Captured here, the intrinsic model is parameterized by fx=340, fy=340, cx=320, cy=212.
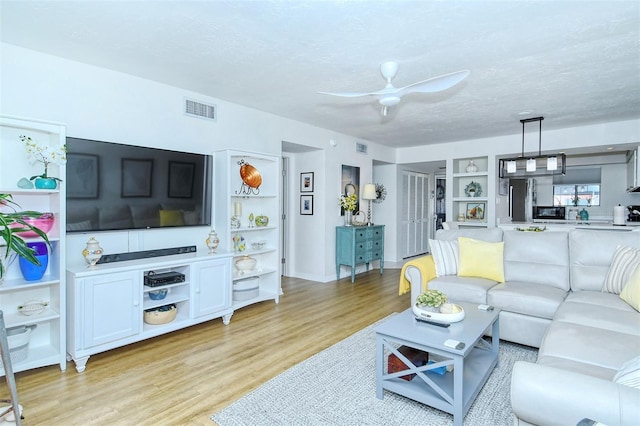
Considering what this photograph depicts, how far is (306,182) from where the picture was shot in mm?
5754

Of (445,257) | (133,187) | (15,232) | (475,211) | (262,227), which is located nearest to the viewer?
(15,232)

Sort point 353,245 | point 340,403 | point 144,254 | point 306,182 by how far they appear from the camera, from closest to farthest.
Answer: point 340,403
point 144,254
point 353,245
point 306,182

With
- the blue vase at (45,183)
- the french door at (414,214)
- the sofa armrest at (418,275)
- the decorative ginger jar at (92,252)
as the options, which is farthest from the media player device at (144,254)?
the french door at (414,214)

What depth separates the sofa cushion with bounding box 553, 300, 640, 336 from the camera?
7.22 ft

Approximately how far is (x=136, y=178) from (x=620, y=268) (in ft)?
14.1

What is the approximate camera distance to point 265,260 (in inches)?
178

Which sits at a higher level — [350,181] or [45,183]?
[350,181]

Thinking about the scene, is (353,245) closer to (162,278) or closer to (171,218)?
(171,218)

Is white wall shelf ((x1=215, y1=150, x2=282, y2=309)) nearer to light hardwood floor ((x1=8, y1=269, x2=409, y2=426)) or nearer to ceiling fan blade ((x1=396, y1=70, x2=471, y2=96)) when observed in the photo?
light hardwood floor ((x1=8, y1=269, x2=409, y2=426))

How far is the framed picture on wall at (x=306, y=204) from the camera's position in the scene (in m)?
5.70

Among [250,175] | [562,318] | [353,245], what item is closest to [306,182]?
[353,245]

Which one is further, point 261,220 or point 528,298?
point 261,220

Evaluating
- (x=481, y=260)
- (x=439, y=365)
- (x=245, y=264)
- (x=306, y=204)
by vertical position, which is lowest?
(x=439, y=365)

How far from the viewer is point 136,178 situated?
3131 mm
